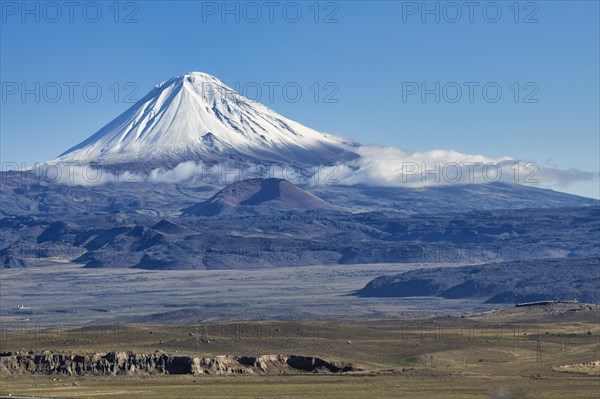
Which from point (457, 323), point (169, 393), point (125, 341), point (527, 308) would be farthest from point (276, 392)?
point (527, 308)

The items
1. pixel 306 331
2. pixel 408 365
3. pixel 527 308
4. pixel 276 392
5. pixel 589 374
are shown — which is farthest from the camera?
pixel 527 308

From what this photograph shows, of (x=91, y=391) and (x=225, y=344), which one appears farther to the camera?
(x=225, y=344)

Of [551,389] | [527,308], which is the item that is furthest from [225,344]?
[527,308]

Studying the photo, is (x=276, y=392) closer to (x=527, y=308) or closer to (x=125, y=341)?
(x=125, y=341)

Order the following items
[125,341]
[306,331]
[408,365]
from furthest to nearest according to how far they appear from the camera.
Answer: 1. [306,331]
2. [125,341]
3. [408,365]

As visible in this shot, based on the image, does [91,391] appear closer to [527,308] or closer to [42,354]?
[42,354]

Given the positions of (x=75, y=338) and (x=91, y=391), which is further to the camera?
(x=75, y=338)
